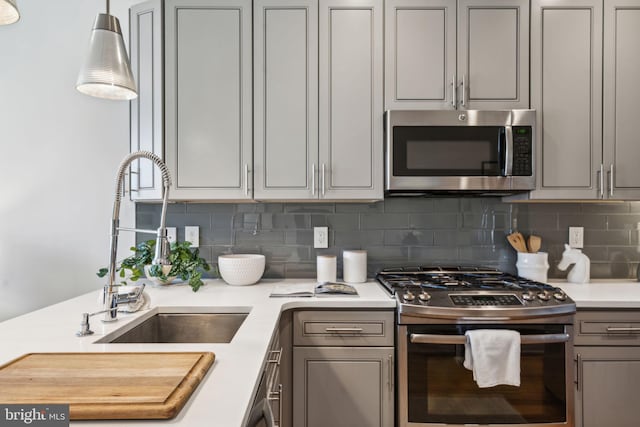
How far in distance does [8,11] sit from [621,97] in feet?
8.17

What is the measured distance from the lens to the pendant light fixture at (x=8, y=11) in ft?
2.63

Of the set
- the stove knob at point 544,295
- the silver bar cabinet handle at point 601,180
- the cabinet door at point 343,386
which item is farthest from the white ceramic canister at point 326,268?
the silver bar cabinet handle at point 601,180

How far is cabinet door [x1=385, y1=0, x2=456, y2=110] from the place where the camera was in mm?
1947

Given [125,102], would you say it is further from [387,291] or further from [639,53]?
[639,53]

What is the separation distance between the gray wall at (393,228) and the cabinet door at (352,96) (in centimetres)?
35

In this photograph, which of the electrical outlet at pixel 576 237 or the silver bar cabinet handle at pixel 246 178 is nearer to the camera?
the silver bar cabinet handle at pixel 246 178

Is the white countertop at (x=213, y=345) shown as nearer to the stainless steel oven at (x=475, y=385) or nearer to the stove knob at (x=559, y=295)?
the stainless steel oven at (x=475, y=385)

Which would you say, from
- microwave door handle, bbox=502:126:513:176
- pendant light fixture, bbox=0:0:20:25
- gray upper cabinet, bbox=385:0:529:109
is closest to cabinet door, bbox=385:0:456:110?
gray upper cabinet, bbox=385:0:529:109

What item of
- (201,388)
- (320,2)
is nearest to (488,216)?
(320,2)

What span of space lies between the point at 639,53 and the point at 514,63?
65cm

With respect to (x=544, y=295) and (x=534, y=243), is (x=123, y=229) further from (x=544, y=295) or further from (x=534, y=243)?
(x=534, y=243)

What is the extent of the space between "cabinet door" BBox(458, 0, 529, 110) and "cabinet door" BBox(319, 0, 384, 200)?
0.44 m

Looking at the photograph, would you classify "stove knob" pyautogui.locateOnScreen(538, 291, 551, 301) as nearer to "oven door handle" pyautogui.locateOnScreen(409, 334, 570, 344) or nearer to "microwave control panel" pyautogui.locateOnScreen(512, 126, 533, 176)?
"oven door handle" pyautogui.locateOnScreen(409, 334, 570, 344)

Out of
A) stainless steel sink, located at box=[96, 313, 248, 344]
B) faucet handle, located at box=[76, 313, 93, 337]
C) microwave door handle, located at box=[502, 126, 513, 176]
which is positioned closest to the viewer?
faucet handle, located at box=[76, 313, 93, 337]
